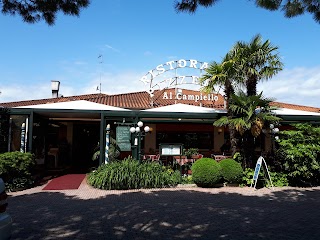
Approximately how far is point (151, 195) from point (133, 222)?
2967 millimetres

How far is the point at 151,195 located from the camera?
9.41 meters

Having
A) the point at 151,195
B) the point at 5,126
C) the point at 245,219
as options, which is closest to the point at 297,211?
the point at 245,219

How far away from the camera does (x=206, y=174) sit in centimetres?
1061

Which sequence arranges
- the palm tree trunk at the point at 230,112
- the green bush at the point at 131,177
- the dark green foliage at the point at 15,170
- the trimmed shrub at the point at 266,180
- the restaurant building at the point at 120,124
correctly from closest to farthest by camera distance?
1. the dark green foliage at the point at 15,170
2. the green bush at the point at 131,177
3. the trimmed shrub at the point at 266,180
4. the palm tree trunk at the point at 230,112
5. the restaurant building at the point at 120,124

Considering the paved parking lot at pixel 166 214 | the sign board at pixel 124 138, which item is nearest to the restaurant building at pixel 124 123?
the sign board at pixel 124 138

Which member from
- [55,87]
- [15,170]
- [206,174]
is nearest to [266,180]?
[206,174]

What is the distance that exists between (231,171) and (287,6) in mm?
5881

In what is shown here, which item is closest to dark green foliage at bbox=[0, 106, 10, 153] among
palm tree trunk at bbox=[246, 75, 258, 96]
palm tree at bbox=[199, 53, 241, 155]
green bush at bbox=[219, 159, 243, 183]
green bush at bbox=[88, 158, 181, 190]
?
green bush at bbox=[88, 158, 181, 190]

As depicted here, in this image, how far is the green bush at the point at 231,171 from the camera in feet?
35.6

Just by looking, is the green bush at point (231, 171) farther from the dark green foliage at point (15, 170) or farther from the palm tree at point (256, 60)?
the dark green foliage at point (15, 170)

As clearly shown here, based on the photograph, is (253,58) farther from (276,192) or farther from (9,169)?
(9,169)

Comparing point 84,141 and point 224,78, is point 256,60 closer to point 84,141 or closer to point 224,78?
point 224,78

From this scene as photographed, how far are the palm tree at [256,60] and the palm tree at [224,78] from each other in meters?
0.32

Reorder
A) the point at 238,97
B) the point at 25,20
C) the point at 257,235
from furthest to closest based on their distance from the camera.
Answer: the point at 238,97 → the point at 25,20 → the point at 257,235
